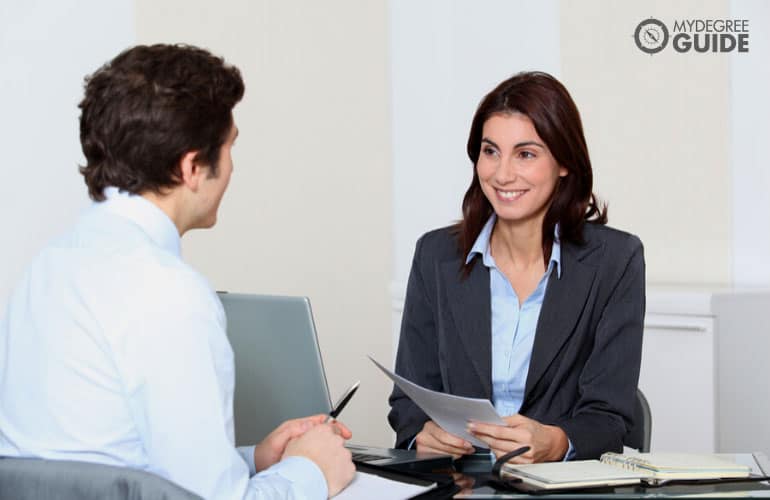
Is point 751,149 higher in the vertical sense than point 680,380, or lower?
higher

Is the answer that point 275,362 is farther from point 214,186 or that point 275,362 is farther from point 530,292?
point 530,292

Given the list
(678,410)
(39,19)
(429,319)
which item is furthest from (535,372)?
(39,19)

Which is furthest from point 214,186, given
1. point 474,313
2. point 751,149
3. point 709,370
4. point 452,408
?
point 751,149

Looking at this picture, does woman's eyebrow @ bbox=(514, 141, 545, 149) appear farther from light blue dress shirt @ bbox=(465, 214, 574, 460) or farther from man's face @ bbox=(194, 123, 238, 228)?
man's face @ bbox=(194, 123, 238, 228)

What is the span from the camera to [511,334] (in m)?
2.28

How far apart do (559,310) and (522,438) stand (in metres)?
0.43

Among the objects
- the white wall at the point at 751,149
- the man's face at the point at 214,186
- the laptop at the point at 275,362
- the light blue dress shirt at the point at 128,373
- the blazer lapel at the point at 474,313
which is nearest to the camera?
the light blue dress shirt at the point at 128,373

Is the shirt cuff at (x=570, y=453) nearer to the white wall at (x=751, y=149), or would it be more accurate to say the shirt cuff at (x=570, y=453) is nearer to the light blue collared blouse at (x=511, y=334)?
the light blue collared blouse at (x=511, y=334)

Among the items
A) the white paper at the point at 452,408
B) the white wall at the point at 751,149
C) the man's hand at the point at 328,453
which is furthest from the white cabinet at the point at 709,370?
the man's hand at the point at 328,453

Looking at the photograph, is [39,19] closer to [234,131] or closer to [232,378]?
[234,131]

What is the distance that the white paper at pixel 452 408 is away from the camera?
166 cm

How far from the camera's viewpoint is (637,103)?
3.79m

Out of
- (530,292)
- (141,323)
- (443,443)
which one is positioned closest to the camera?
(141,323)

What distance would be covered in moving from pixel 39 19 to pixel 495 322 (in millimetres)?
1664
